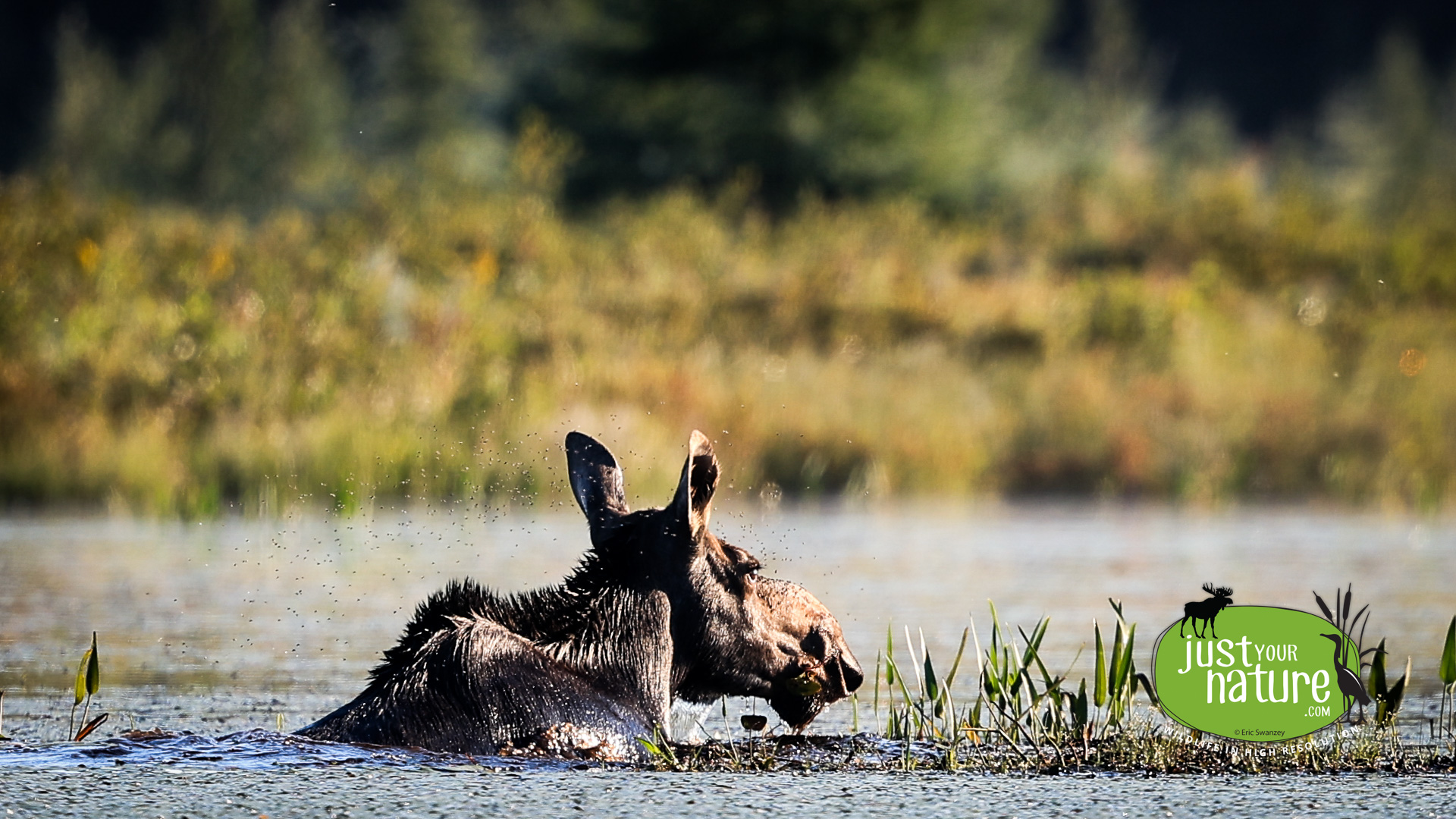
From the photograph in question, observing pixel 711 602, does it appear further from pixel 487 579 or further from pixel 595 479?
pixel 487 579

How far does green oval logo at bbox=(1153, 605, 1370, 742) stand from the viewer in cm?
632

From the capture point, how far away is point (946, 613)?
10383 mm

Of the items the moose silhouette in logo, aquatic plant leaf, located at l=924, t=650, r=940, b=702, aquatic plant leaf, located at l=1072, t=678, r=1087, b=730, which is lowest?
aquatic plant leaf, located at l=1072, t=678, r=1087, b=730

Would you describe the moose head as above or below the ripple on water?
above

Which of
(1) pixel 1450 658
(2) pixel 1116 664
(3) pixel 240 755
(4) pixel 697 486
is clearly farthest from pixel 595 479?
(1) pixel 1450 658

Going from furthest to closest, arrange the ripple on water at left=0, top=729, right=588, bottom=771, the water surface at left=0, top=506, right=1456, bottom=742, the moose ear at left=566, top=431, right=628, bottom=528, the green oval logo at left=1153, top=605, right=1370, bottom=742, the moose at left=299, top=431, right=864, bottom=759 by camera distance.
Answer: the water surface at left=0, top=506, right=1456, bottom=742 < the moose ear at left=566, top=431, right=628, bottom=528 < the green oval logo at left=1153, top=605, right=1370, bottom=742 < the moose at left=299, top=431, right=864, bottom=759 < the ripple on water at left=0, top=729, right=588, bottom=771

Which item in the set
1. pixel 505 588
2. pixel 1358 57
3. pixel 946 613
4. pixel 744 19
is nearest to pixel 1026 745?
pixel 946 613

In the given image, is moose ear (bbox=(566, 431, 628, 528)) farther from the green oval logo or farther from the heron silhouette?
the heron silhouette

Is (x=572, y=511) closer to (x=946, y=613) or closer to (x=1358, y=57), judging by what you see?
(x=946, y=613)

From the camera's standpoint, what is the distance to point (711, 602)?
20.5ft

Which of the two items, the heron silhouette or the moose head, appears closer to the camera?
the moose head

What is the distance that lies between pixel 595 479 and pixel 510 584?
517 cm

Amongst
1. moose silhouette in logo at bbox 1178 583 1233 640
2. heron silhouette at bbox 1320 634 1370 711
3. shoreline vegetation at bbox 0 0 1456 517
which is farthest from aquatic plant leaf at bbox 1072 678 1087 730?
shoreline vegetation at bbox 0 0 1456 517

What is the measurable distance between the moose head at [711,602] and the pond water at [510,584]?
2.34 ft
